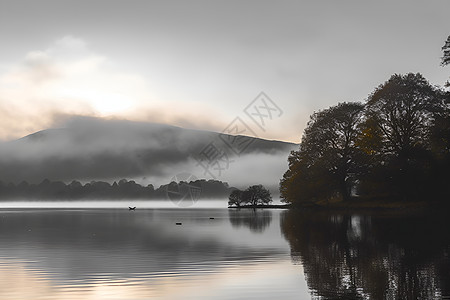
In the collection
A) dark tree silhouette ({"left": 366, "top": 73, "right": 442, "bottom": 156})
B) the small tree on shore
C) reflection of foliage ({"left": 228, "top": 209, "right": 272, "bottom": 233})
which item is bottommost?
reflection of foliage ({"left": 228, "top": 209, "right": 272, "bottom": 233})

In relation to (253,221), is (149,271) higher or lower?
higher

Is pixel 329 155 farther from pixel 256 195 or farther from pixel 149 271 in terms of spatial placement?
pixel 256 195

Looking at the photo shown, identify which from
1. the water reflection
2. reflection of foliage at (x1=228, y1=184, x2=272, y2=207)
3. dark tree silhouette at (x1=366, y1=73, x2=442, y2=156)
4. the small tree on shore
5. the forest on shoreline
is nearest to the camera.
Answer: the water reflection

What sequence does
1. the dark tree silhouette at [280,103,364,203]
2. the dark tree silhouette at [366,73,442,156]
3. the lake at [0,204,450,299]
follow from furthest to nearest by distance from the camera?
the dark tree silhouette at [280,103,364,203] < the dark tree silhouette at [366,73,442,156] < the lake at [0,204,450,299]

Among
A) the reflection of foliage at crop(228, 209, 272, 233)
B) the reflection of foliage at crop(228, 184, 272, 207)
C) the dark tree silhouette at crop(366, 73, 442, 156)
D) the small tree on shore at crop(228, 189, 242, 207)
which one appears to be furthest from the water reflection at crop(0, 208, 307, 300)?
the small tree on shore at crop(228, 189, 242, 207)

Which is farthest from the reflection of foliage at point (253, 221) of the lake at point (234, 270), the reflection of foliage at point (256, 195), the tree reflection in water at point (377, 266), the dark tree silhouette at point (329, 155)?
the reflection of foliage at point (256, 195)

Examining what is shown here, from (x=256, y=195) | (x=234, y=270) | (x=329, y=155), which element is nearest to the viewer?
(x=234, y=270)

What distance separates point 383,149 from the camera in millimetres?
79625

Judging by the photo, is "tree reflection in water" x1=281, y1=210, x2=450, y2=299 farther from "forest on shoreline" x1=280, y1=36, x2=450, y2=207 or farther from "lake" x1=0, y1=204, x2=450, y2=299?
"forest on shoreline" x1=280, y1=36, x2=450, y2=207

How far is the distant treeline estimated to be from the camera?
71750 mm

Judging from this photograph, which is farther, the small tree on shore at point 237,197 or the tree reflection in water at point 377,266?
the small tree on shore at point 237,197

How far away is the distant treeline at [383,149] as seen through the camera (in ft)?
235

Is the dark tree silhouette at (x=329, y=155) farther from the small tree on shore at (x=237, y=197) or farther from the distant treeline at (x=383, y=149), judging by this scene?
the small tree on shore at (x=237, y=197)

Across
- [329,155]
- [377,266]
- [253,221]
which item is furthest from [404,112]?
[377,266]
